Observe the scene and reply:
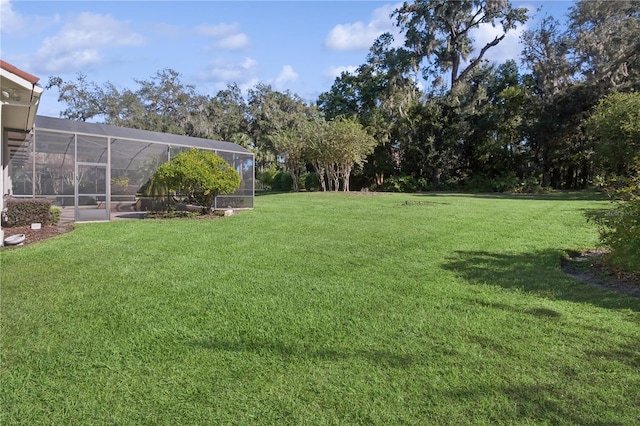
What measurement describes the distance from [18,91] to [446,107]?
27932mm

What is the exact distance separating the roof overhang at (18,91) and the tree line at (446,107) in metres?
17.9

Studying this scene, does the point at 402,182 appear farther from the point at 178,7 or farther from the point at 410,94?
the point at 178,7

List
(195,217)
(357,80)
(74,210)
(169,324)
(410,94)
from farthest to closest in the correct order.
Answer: (357,80) → (410,94) → (195,217) → (74,210) → (169,324)

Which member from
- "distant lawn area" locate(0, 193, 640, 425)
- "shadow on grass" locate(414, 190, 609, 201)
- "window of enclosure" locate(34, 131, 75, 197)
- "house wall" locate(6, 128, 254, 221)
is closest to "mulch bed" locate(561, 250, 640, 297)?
"distant lawn area" locate(0, 193, 640, 425)

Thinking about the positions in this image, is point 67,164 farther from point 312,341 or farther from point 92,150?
point 312,341

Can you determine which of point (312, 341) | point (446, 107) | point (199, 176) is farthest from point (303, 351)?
point (446, 107)

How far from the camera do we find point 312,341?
308 cm

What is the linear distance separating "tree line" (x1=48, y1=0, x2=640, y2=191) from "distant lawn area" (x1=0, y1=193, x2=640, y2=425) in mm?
19964

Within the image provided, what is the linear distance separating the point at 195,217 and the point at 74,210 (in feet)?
11.2

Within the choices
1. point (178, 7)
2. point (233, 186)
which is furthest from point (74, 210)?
point (178, 7)

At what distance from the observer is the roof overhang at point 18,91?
600 centimetres

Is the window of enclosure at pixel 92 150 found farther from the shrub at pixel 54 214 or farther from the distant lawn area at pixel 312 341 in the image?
the distant lawn area at pixel 312 341

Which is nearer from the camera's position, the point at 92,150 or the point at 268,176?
the point at 92,150

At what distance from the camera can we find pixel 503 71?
2989 cm
